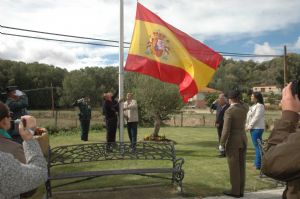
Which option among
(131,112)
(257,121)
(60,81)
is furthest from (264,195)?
(60,81)

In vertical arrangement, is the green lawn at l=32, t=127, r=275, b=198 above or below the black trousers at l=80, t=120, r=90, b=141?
below

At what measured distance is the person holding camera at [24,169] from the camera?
2258 millimetres

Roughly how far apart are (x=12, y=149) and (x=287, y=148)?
1.95m

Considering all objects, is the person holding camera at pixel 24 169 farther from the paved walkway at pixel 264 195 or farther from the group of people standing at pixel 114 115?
the group of people standing at pixel 114 115

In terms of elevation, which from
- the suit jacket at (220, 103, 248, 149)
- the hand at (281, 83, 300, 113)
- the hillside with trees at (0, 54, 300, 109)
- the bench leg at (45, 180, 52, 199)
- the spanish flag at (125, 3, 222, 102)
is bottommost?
the bench leg at (45, 180, 52, 199)

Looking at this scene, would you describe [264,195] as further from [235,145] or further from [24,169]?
[24,169]

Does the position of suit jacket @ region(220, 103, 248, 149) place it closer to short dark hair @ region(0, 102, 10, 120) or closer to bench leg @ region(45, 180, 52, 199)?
bench leg @ region(45, 180, 52, 199)

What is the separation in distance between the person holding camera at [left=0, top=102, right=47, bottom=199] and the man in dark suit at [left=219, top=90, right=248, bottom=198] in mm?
4647

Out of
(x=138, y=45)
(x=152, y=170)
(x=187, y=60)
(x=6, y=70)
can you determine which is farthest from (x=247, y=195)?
(x=6, y=70)

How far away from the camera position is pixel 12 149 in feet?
8.47

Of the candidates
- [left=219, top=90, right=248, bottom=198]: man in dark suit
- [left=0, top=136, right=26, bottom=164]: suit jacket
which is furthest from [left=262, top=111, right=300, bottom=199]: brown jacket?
[left=219, top=90, right=248, bottom=198]: man in dark suit

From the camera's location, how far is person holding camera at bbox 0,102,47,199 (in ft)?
7.41

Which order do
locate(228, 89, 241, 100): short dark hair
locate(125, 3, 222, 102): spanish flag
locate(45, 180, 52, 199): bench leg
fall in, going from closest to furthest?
locate(45, 180, 52, 199): bench leg
locate(228, 89, 241, 100): short dark hair
locate(125, 3, 222, 102): spanish flag

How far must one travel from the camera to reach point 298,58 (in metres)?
62.2
